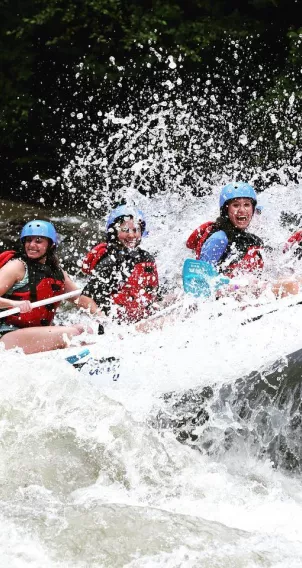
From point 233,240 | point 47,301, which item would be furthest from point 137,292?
point 233,240

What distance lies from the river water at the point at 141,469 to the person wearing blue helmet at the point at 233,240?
0.54 metres

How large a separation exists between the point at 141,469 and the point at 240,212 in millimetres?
1969

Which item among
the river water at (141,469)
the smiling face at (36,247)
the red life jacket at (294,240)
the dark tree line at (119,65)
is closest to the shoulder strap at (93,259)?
the smiling face at (36,247)

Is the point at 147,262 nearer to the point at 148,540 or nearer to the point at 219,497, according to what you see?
the point at 219,497

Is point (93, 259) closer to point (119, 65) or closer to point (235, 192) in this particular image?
point (235, 192)

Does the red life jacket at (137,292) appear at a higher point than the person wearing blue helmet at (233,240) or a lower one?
lower

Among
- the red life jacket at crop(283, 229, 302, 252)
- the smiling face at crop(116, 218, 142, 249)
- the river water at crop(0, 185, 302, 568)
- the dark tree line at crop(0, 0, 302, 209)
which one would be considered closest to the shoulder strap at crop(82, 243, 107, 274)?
the smiling face at crop(116, 218, 142, 249)

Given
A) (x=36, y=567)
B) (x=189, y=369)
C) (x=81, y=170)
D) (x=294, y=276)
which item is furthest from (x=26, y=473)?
(x=81, y=170)

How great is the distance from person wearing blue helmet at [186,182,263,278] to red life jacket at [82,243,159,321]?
1.19 ft

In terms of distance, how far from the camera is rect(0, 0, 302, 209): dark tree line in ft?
33.5

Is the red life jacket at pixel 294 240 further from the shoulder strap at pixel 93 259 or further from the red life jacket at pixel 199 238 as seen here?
the shoulder strap at pixel 93 259

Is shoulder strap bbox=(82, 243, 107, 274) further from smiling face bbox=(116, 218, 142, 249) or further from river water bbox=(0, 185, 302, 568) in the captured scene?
river water bbox=(0, 185, 302, 568)

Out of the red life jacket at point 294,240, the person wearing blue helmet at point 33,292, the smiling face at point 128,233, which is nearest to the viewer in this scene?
the person wearing blue helmet at point 33,292

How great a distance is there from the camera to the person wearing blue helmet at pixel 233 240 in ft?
16.9
